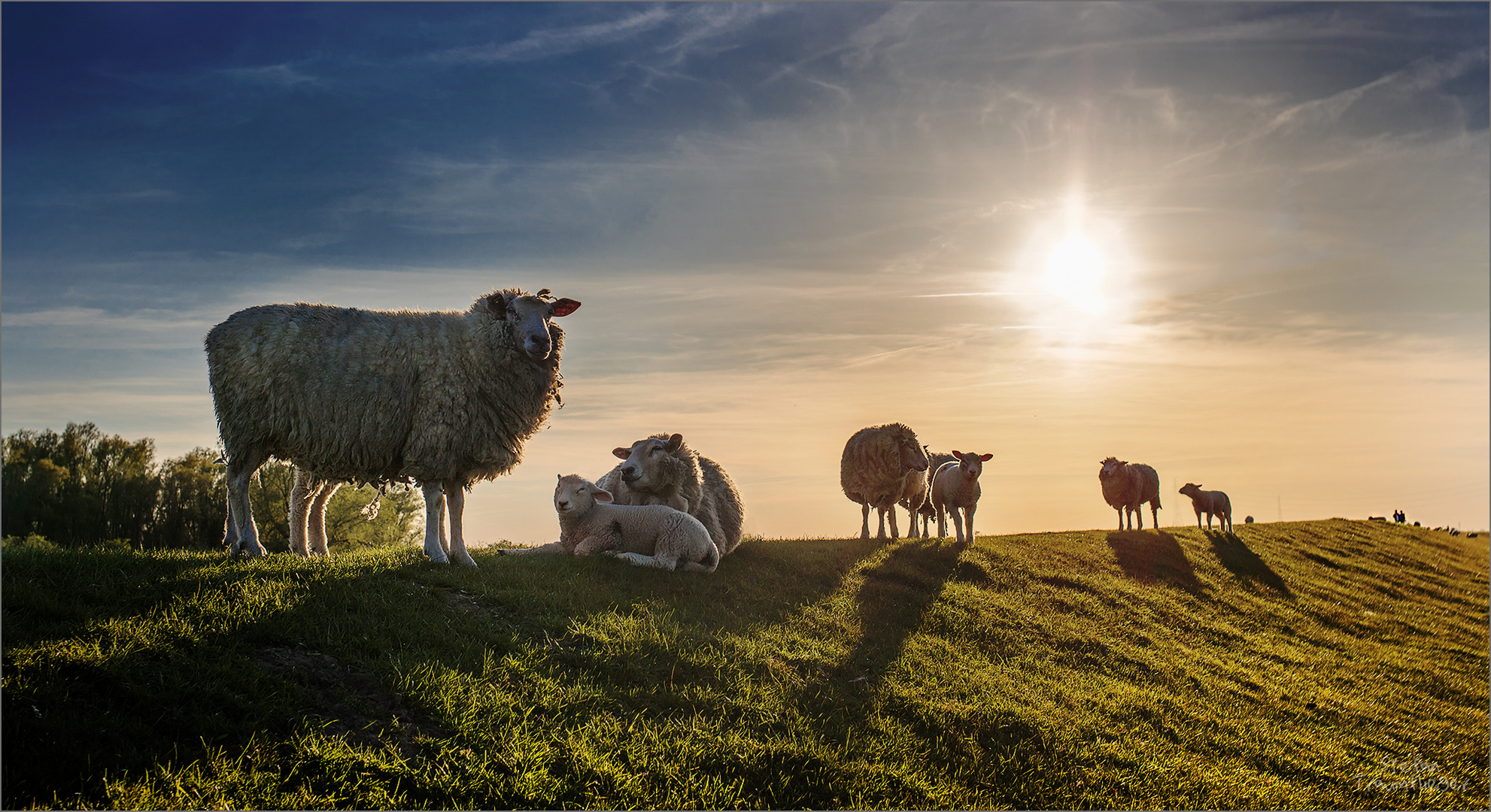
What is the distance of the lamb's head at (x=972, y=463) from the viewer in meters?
19.0

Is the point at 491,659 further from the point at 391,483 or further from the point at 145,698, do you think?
the point at 391,483

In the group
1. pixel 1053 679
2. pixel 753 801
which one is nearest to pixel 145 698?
pixel 753 801

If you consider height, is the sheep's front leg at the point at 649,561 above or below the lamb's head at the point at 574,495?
below

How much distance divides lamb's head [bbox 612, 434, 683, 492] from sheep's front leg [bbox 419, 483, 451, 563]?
3787 mm

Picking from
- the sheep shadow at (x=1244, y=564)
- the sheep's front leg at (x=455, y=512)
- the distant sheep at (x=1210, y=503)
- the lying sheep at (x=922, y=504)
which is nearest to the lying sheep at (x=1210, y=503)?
the distant sheep at (x=1210, y=503)

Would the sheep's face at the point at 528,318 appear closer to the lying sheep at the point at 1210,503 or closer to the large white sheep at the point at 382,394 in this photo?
the large white sheep at the point at 382,394

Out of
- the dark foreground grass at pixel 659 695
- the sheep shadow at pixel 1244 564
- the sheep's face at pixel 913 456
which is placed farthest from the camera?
the sheep shadow at pixel 1244 564

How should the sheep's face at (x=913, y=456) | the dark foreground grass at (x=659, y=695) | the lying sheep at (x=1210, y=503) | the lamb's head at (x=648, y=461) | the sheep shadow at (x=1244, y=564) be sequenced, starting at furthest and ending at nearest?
the lying sheep at (x=1210, y=503) → the sheep shadow at (x=1244, y=564) → the sheep's face at (x=913, y=456) → the lamb's head at (x=648, y=461) → the dark foreground grass at (x=659, y=695)

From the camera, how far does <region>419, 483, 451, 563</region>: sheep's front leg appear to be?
9844 millimetres

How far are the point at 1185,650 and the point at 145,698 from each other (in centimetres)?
1528

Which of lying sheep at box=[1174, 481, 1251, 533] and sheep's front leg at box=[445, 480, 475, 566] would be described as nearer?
sheep's front leg at box=[445, 480, 475, 566]

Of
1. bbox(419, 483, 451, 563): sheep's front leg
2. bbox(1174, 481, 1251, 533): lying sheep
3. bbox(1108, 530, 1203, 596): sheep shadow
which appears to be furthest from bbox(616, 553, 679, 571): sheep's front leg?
bbox(1174, 481, 1251, 533): lying sheep

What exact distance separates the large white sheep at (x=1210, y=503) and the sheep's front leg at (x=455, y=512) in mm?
27603

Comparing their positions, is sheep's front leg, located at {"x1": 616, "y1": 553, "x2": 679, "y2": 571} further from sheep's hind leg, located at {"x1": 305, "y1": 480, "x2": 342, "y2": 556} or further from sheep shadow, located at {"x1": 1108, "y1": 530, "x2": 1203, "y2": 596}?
sheep shadow, located at {"x1": 1108, "y1": 530, "x2": 1203, "y2": 596}
